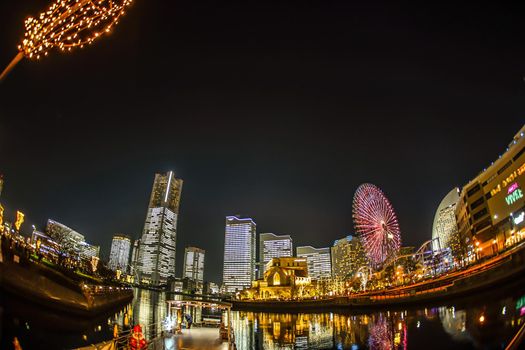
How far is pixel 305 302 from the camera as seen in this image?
309 ft

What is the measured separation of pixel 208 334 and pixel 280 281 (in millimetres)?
112092

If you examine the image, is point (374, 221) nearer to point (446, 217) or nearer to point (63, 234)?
point (446, 217)

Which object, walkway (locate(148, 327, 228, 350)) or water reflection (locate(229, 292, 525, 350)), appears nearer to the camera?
walkway (locate(148, 327, 228, 350))

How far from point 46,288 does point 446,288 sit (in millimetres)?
57280

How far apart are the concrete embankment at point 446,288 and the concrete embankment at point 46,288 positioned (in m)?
52.1

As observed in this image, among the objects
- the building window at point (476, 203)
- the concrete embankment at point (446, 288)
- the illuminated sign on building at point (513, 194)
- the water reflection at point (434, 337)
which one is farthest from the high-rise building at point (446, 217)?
the water reflection at point (434, 337)

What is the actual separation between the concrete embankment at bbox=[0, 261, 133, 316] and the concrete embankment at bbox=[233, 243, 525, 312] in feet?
171

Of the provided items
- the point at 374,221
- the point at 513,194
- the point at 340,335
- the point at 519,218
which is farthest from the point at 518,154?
the point at 340,335

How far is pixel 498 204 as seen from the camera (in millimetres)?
65062

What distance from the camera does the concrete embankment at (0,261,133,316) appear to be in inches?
1104

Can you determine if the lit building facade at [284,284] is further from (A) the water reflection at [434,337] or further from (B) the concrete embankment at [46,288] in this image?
(B) the concrete embankment at [46,288]

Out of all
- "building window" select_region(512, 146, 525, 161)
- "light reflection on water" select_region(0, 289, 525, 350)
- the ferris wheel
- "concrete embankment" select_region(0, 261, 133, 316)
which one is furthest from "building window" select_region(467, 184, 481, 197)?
"concrete embankment" select_region(0, 261, 133, 316)

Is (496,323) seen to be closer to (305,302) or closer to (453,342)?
(453,342)

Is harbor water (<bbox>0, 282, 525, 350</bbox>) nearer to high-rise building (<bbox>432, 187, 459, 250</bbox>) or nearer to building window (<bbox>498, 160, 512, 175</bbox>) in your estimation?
building window (<bbox>498, 160, 512, 175</bbox>)
